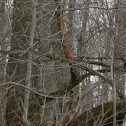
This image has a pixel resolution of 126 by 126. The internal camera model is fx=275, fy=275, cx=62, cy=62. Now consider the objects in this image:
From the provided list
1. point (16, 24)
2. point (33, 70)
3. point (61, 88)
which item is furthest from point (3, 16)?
point (61, 88)

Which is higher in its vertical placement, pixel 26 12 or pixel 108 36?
pixel 26 12

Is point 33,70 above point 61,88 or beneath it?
above

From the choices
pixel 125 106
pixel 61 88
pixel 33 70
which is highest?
pixel 33 70

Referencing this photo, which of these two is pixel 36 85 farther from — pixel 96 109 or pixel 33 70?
pixel 96 109

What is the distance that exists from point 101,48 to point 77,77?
845 millimetres

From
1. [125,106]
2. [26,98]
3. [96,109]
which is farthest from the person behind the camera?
[96,109]

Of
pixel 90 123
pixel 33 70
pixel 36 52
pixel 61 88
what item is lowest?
pixel 90 123

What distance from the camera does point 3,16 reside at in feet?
19.9

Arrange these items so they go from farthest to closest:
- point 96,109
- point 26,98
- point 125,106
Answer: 1. point 96,109
2. point 125,106
3. point 26,98

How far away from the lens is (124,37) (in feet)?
16.8

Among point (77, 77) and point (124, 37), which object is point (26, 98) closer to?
point (77, 77)

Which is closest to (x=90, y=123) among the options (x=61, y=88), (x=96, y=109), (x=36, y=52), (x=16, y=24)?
(x=96, y=109)

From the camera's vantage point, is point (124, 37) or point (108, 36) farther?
point (108, 36)

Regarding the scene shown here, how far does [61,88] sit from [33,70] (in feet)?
2.44
